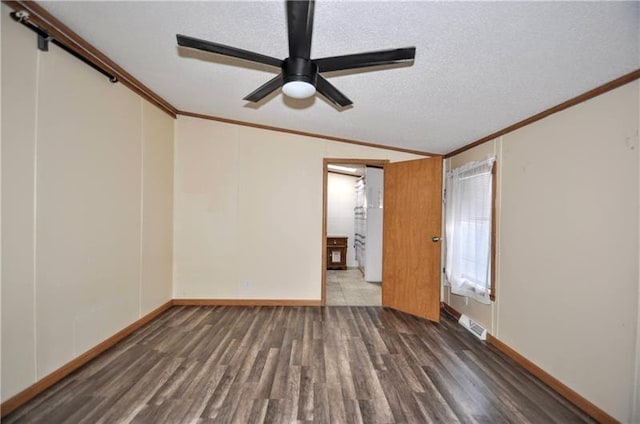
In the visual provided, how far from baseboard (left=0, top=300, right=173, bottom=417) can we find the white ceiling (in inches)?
100

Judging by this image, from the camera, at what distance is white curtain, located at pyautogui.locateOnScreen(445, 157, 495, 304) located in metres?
3.06

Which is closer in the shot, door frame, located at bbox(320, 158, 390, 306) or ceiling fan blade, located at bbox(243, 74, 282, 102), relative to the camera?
ceiling fan blade, located at bbox(243, 74, 282, 102)

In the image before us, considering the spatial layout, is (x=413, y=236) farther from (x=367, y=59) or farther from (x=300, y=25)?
(x=300, y=25)

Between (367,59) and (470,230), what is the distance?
262cm

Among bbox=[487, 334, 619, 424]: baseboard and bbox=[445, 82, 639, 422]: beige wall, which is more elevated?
bbox=[445, 82, 639, 422]: beige wall

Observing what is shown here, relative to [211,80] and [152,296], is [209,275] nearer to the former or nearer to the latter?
[152,296]

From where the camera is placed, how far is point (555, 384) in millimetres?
2188

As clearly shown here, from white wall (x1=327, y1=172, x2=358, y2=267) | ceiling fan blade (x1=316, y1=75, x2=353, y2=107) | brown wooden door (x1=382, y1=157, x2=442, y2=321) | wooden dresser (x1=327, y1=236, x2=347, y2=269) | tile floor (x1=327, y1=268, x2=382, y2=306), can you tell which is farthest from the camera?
white wall (x1=327, y1=172, x2=358, y2=267)

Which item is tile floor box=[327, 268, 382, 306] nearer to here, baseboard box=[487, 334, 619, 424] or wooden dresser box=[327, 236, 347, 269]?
wooden dresser box=[327, 236, 347, 269]

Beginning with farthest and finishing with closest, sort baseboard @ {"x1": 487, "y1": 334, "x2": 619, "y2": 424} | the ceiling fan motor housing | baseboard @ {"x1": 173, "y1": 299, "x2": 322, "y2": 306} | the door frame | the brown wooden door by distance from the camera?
the door frame
baseboard @ {"x1": 173, "y1": 299, "x2": 322, "y2": 306}
the brown wooden door
baseboard @ {"x1": 487, "y1": 334, "x2": 619, "y2": 424}
the ceiling fan motor housing

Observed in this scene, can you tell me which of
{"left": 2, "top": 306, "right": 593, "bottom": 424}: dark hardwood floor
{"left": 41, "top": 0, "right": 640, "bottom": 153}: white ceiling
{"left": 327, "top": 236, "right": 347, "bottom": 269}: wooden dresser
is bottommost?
{"left": 2, "top": 306, "right": 593, "bottom": 424}: dark hardwood floor

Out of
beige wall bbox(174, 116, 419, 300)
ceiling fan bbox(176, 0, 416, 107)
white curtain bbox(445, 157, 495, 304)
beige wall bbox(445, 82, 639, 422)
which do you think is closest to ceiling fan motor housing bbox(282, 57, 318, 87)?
ceiling fan bbox(176, 0, 416, 107)

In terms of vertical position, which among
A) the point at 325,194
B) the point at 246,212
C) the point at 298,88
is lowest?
the point at 246,212

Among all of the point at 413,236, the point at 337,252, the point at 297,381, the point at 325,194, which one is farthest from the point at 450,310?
the point at 337,252
